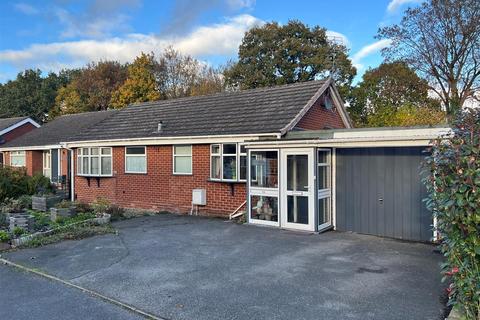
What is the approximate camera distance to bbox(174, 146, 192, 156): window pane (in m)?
13.7

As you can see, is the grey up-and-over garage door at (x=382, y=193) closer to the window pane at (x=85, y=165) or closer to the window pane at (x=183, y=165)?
the window pane at (x=183, y=165)

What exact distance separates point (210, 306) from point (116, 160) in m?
11.9

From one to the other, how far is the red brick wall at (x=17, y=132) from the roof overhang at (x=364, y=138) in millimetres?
27934

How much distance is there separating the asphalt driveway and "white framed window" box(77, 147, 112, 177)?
6787mm

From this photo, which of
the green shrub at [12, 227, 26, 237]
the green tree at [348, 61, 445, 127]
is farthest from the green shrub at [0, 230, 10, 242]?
the green tree at [348, 61, 445, 127]

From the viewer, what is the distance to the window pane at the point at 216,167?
12852mm

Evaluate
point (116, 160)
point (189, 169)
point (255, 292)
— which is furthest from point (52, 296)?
point (116, 160)

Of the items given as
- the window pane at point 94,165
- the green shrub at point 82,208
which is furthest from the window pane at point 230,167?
the window pane at point 94,165

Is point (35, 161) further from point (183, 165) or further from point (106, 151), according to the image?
point (183, 165)

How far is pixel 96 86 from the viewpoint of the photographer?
4156 cm

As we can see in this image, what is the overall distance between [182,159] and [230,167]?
2.26 metres

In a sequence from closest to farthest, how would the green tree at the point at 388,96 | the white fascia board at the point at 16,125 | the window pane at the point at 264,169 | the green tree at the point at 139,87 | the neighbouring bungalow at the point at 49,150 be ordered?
the window pane at the point at 264,169
the neighbouring bungalow at the point at 49,150
the green tree at the point at 388,96
the white fascia board at the point at 16,125
the green tree at the point at 139,87

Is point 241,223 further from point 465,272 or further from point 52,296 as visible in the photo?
point 465,272

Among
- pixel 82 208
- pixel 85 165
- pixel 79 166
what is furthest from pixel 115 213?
pixel 79 166
